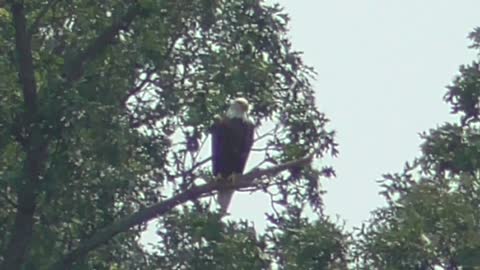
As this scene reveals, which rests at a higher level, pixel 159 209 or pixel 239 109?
pixel 239 109

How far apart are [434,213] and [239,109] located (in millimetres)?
2137

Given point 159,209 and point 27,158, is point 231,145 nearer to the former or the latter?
point 159,209

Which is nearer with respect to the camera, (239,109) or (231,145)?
(231,145)

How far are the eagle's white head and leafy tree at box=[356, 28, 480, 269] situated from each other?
1.27 metres

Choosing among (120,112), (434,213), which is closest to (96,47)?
(120,112)

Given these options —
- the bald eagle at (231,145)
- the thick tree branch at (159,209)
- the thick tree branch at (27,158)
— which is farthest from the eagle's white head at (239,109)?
the thick tree branch at (27,158)

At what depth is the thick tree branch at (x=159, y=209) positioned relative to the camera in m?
13.3

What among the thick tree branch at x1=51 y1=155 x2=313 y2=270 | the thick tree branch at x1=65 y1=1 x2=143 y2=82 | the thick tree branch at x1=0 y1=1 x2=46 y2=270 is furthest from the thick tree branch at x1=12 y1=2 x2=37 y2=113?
the thick tree branch at x1=51 y1=155 x2=313 y2=270

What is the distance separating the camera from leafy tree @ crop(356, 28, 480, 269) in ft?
46.6

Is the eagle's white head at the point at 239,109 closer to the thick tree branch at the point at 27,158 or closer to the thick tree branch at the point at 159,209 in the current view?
the thick tree branch at the point at 159,209

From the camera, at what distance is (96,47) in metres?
16.8

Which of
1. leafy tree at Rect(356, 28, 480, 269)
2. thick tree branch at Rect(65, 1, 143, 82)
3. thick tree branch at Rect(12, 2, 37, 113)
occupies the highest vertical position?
thick tree branch at Rect(65, 1, 143, 82)

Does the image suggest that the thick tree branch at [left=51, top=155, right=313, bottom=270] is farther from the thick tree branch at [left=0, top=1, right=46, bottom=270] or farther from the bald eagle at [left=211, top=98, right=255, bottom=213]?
the bald eagle at [left=211, top=98, right=255, bottom=213]

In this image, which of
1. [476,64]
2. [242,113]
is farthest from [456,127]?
[242,113]
